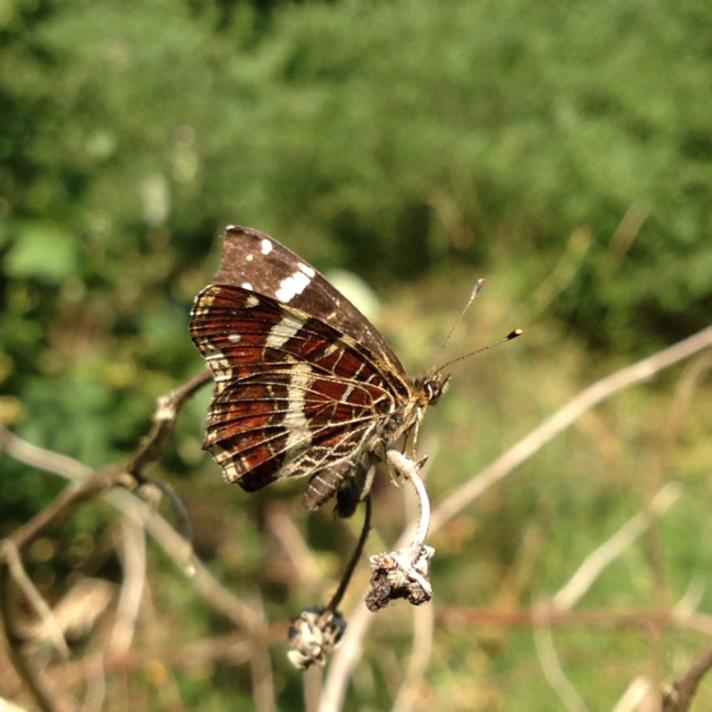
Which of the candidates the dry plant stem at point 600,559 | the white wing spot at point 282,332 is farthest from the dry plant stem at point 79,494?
the dry plant stem at point 600,559

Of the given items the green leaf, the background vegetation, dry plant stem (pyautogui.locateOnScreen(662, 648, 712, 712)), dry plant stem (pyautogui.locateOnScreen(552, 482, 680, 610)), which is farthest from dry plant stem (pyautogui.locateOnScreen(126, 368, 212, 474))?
the green leaf

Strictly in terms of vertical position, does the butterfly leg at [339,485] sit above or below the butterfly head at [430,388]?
below

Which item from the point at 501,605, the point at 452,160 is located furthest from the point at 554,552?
the point at 452,160

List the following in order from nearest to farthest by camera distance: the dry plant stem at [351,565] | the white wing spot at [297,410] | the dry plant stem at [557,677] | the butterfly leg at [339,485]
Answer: the dry plant stem at [351,565] → the butterfly leg at [339,485] → the white wing spot at [297,410] → the dry plant stem at [557,677]

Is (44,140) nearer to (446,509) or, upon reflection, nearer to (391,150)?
(446,509)

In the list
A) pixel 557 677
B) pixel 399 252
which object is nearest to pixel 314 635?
pixel 557 677

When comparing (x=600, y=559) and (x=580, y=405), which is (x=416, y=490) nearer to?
(x=580, y=405)

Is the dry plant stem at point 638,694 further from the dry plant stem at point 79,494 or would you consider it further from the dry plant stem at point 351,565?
the dry plant stem at point 79,494
